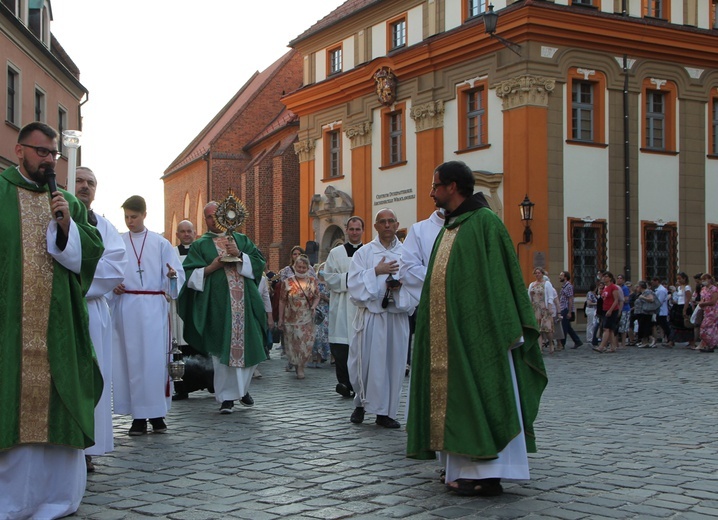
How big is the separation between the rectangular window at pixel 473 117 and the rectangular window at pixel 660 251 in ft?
18.2

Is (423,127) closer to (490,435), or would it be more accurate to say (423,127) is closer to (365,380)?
(365,380)

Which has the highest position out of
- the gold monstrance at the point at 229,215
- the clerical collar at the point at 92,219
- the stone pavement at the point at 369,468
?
the gold monstrance at the point at 229,215

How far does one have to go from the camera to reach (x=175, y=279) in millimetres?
9070

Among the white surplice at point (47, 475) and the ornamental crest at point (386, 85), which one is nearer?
the white surplice at point (47, 475)

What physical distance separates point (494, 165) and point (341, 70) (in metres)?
9.90

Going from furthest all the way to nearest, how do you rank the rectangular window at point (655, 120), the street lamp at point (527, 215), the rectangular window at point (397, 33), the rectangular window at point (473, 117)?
the rectangular window at point (397, 33) < the rectangular window at point (655, 120) < the rectangular window at point (473, 117) < the street lamp at point (527, 215)

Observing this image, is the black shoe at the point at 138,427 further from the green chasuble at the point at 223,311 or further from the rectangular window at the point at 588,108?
the rectangular window at the point at 588,108

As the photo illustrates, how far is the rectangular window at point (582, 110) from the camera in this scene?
27.6 meters

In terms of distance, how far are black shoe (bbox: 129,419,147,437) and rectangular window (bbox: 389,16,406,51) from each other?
25.3 m

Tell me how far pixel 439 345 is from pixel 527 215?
67.3 feet

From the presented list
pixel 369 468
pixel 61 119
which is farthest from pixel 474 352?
pixel 61 119

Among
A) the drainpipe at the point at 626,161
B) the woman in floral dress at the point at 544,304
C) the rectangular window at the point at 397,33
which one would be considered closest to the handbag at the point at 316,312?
the woman in floral dress at the point at 544,304

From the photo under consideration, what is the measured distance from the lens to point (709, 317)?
21141 millimetres

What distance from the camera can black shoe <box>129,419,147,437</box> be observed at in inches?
338
